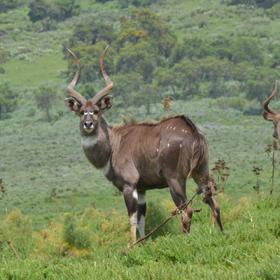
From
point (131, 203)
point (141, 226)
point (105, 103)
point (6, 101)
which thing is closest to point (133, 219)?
point (131, 203)

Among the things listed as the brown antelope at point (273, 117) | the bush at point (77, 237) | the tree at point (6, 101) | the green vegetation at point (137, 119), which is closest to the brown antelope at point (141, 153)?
the green vegetation at point (137, 119)

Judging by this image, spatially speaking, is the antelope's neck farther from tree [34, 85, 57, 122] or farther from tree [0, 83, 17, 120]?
tree [0, 83, 17, 120]

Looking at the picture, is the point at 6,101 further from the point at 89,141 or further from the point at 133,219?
the point at 133,219

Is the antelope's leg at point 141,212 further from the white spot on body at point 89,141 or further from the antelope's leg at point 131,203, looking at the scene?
the white spot on body at point 89,141

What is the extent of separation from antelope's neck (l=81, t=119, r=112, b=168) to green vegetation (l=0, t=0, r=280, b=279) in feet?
2.23

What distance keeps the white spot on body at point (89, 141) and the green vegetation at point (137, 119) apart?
0.75 m

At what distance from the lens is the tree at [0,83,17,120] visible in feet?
352

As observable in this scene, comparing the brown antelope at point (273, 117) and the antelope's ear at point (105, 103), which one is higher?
the antelope's ear at point (105, 103)

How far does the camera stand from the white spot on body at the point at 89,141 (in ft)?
40.2

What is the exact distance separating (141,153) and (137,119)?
255 feet

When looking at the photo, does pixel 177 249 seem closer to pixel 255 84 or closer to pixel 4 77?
pixel 255 84

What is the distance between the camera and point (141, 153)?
11.9 metres

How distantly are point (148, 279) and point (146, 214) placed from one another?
470cm

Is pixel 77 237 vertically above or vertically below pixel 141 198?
below
